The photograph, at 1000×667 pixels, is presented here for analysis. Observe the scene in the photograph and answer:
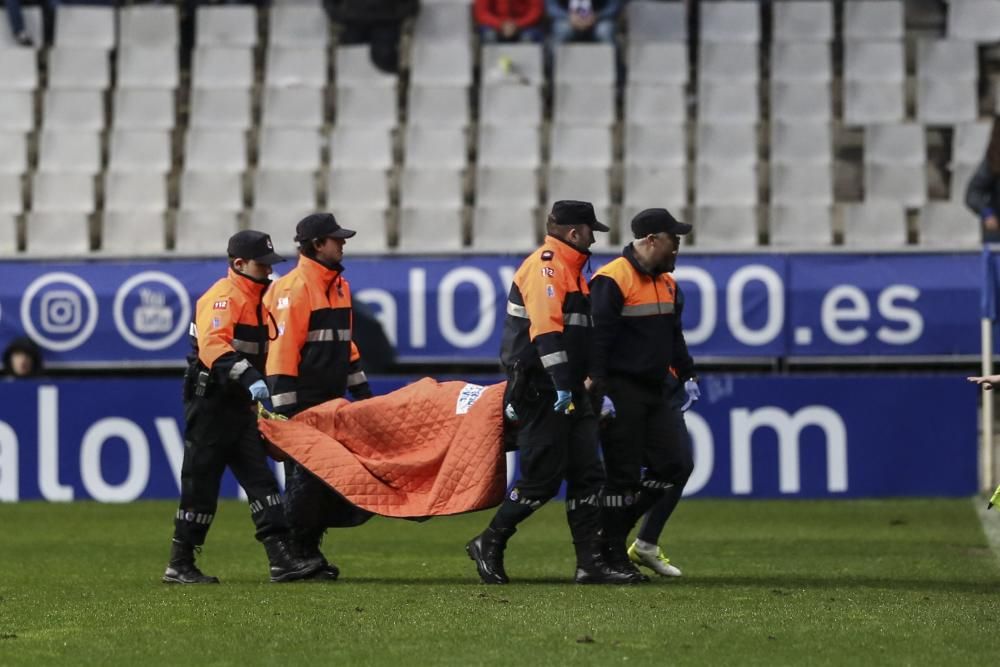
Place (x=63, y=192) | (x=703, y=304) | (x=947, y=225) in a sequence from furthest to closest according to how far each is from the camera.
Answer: (x=63, y=192)
(x=947, y=225)
(x=703, y=304)

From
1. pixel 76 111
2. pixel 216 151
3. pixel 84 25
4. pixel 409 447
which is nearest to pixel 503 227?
pixel 216 151

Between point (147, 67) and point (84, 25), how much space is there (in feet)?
3.33

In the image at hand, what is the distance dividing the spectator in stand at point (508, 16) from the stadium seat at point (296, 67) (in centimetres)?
181

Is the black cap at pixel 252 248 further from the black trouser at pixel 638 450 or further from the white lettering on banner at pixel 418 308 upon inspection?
the white lettering on banner at pixel 418 308

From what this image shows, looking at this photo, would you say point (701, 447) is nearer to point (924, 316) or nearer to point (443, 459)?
point (924, 316)

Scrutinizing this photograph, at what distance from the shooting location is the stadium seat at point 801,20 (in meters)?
21.8

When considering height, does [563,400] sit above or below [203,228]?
below

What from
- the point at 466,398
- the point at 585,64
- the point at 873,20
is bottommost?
the point at 466,398

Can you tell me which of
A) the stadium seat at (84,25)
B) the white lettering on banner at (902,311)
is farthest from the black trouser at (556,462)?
the stadium seat at (84,25)

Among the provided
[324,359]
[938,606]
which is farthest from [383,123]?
[938,606]

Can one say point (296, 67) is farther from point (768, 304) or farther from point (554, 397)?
point (554, 397)

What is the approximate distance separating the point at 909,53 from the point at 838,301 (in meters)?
5.19

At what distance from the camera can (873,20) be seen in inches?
860

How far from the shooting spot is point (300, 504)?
10953 millimetres
